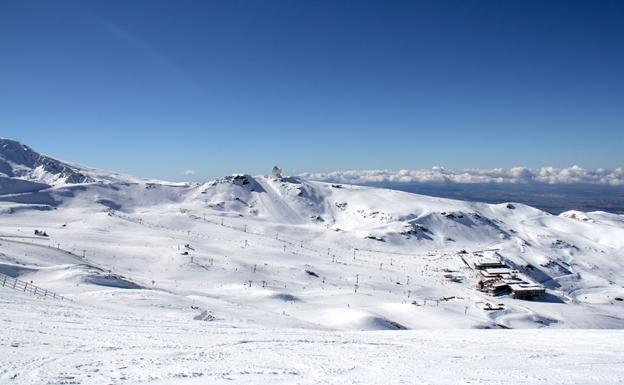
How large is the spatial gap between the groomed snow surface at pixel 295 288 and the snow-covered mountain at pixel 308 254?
16.6 inches

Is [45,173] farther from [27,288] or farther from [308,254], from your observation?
[27,288]

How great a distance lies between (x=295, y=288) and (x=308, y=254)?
2668 cm

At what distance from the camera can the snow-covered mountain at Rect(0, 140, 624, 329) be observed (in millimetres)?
42344

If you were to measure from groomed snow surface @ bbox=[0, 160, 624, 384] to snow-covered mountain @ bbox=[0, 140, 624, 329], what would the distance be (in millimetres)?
421

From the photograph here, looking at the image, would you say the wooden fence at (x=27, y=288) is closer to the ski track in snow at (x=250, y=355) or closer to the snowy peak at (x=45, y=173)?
the ski track in snow at (x=250, y=355)

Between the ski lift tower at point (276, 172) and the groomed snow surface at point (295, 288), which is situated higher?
the ski lift tower at point (276, 172)

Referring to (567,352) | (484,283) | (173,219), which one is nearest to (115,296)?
(567,352)

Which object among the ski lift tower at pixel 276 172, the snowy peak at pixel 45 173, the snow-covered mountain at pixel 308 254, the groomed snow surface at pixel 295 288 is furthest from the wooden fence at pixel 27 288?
the snowy peak at pixel 45 173

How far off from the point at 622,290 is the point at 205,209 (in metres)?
98.1

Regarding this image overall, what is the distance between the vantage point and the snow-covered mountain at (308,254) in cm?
4234

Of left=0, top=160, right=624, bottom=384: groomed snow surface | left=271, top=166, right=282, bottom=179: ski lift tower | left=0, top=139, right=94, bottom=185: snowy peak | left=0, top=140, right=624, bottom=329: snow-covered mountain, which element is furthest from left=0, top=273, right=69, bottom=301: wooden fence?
left=0, top=139, right=94, bottom=185: snowy peak

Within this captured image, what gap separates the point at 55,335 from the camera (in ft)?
55.4

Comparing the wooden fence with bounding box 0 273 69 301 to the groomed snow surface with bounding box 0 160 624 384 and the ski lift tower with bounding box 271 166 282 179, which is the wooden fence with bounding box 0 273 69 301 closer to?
the groomed snow surface with bounding box 0 160 624 384

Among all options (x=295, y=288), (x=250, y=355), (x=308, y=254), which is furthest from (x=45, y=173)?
(x=250, y=355)
